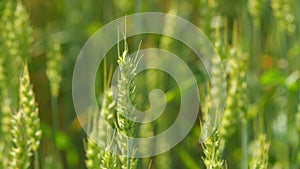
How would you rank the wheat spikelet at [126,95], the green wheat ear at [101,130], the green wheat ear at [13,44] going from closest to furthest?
1. the wheat spikelet at [126,95]
2. the green wheat ear at [101,130]
3. the green wheat ear at [13,44]

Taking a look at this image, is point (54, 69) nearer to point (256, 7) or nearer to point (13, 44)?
point (13, 44)

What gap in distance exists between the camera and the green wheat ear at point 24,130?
3.17 ft

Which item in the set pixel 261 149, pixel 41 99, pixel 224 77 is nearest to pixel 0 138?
pixel 224 77

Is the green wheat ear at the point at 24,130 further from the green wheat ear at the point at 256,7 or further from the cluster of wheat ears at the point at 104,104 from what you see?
the green wheat ear at the point at 256,7

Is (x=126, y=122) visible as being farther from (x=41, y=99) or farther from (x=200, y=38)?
(x=41, y=99)

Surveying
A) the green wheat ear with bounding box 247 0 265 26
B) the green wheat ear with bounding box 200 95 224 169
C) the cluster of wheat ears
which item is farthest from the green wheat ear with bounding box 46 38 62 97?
the green wheat ear with bounding box 200 95 224 169

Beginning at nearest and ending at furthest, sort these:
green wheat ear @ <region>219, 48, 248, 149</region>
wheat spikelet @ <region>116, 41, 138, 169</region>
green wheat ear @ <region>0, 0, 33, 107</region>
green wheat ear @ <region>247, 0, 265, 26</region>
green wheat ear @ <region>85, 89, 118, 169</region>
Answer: wheat spikelet @ <region>116, 41, 138, 169</region>
green wheat ear @ <region>85, 89, 118, 169</region>
green wheat ear @ <region>219, 48, 248, 149</region>
green wheat ear @ <region>0, 0, 33, 107</region>
green wheat ear @ <region>247, 0, 265, 26</region>

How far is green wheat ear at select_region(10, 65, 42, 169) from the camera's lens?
967mm

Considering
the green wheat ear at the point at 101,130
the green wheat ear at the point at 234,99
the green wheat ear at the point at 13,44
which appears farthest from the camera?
the green wheat ear at the point at 13,44

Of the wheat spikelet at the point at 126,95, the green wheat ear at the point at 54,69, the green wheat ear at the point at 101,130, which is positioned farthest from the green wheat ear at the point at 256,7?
the wheat spikelet at the point at 126,95

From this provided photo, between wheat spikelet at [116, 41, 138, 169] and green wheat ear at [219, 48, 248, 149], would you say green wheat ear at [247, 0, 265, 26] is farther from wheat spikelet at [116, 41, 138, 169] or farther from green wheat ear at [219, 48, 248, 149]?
wheat spikelet at [116, 41, 138, 169]

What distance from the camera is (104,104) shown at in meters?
0.98

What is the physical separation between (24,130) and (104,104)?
0.12m

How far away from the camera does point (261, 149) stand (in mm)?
940
